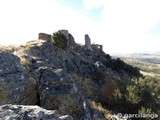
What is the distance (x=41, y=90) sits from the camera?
896 inches

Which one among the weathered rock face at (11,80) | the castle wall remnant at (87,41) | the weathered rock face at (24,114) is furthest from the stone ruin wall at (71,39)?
the weathered rock face at (24,114)

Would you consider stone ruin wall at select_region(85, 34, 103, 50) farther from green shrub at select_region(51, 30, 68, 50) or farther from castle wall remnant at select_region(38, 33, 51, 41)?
green shrub at select_region(51, 30, 68, 50)

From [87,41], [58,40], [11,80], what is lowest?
[11,80]

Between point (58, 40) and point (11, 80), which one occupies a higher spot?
point (58, 40)

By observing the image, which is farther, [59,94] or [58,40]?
[58,40]

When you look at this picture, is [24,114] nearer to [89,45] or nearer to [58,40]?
[58,40]

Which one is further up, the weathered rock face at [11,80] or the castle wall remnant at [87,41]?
the castle wall remnant at [87,41]

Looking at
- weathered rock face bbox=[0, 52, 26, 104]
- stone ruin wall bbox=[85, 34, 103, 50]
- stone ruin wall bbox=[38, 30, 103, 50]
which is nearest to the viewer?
weathered rock face bbox=[0, 52, 26, 104]

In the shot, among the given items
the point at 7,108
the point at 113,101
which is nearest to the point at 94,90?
the point at 113,101

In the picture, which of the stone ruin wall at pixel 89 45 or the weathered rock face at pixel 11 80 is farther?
the stone ruin wall at pixel 89 45

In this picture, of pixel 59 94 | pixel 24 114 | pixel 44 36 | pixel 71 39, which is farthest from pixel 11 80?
pixel 71 39

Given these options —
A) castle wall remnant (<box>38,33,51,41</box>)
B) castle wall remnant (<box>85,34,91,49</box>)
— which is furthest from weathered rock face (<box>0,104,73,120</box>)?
castle wall remnant (<box>85,34,91,49</box>)

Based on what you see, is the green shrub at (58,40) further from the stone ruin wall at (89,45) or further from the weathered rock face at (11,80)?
the stone ruin wall at (89,45)

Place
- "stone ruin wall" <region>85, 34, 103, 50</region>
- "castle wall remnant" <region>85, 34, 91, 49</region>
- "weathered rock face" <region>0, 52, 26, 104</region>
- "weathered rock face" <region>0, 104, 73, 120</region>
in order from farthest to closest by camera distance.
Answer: "stone ruin wall" <region>85, 34, 103, 50</region>, "castle wall remnant" <region>85, 34, 91, 49</region>, "weathered rock face" <region>0, 52, 26, 104</region>, "weathered rock face" <region>0, 104, 73, 120</region>
